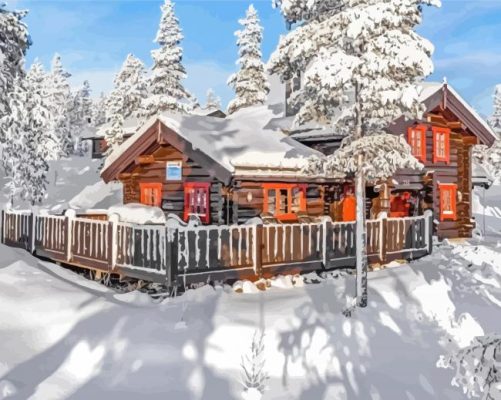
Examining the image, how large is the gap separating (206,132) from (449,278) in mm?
8403

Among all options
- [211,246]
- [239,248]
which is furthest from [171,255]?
[239,248]

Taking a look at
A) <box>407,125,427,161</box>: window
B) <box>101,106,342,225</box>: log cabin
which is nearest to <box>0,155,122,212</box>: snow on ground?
<box>101,106,342,225</box>: log cabin

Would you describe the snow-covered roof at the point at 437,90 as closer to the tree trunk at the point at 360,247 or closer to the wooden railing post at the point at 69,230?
the tree trunk at the point at 360,247

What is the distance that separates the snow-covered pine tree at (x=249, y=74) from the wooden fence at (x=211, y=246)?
88.8ft

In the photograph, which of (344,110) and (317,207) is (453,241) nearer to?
(317,207)

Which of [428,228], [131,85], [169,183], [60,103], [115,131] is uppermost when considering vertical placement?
[60,103]

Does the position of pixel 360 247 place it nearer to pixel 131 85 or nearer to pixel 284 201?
pixel 284 201

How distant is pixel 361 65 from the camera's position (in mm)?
10375

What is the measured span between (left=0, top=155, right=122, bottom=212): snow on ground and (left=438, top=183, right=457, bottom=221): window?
25.3 metres

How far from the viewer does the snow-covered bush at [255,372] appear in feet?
23.3

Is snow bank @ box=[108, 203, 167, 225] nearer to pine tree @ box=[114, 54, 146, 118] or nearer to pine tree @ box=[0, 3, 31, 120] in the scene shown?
pine tree @ box=[0, 3, 31, 120]

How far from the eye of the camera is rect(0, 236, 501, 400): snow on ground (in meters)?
7.34

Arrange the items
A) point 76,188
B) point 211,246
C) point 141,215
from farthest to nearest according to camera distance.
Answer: point 76,188, point 141,215, point 211,246

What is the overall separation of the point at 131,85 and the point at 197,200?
3499 centimetres
